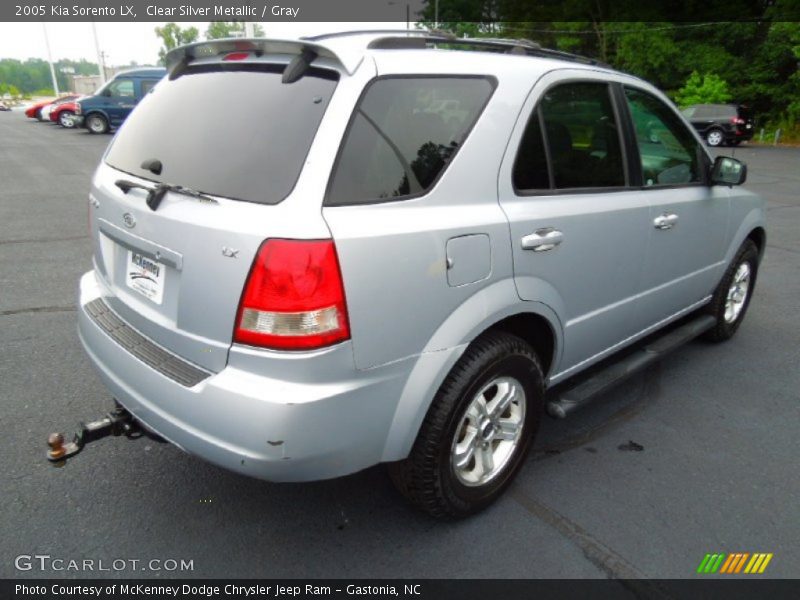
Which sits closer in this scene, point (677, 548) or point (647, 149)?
point (677, 548)

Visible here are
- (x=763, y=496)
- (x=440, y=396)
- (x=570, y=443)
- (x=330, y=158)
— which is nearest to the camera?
(x=330, y=158)

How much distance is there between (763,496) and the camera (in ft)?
8.93

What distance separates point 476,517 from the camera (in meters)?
2.57

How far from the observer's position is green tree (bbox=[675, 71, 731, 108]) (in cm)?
2762

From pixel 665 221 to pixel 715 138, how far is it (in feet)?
78.8

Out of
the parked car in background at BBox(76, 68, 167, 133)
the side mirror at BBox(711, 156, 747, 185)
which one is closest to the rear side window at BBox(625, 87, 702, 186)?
the side mirror at BBox(711, 156, 747, 185)

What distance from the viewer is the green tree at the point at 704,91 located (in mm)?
27625

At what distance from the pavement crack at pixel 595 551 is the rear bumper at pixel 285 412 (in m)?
0.90

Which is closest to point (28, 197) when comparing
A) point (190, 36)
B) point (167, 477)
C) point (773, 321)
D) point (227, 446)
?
point (167, 477)

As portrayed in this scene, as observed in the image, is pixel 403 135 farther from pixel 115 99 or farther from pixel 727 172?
pixel 115 99

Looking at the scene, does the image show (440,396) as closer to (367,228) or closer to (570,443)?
(367,228)

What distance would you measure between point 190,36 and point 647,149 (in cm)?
7252

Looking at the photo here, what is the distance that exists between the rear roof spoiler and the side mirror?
2.50 metres

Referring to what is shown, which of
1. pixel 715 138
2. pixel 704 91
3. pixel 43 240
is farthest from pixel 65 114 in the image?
pixel 704 91
